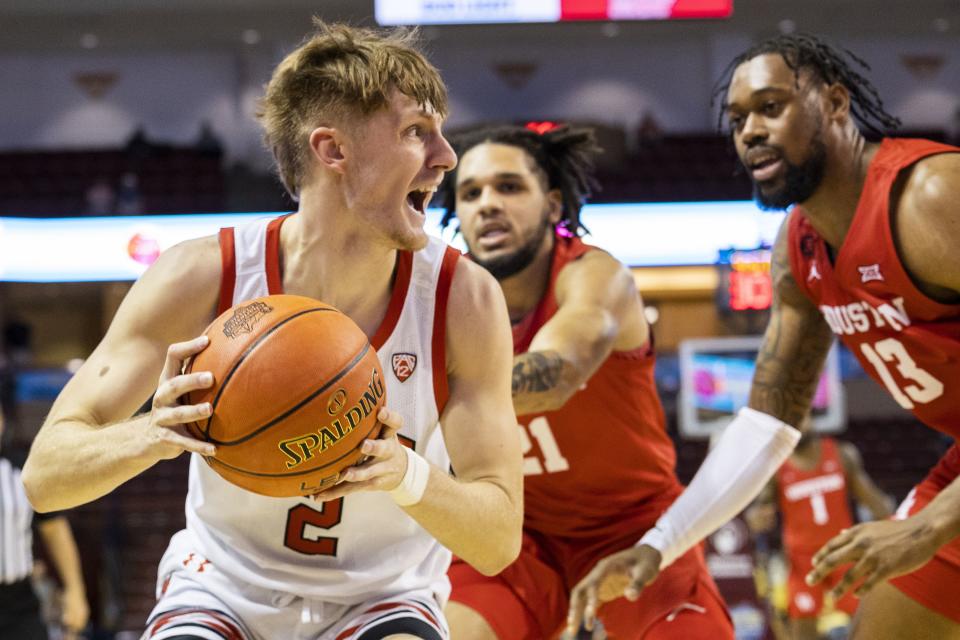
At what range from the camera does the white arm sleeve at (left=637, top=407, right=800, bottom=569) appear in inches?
133

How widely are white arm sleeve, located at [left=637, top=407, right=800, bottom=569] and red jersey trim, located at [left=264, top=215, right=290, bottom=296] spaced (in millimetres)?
1401

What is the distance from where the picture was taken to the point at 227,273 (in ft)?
8.26

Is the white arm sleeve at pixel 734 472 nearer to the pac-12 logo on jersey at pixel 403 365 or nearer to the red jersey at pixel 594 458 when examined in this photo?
the red jersey at pixel 594 458

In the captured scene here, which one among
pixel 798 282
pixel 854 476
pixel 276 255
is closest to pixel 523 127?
pixel 798 282

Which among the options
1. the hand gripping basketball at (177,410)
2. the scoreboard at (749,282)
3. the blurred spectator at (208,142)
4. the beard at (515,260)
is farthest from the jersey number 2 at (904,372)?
the blurred spectator at (208,142)

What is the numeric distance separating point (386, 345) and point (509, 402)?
298 millimetres

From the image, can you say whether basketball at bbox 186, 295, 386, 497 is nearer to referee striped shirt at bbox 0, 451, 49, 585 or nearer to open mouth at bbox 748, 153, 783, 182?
open mouth at bbox 748, 153, 783, 182

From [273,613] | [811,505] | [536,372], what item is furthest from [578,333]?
[811,505]

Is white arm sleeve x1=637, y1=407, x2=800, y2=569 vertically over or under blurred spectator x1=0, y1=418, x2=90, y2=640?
over

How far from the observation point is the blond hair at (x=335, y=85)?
2.50m

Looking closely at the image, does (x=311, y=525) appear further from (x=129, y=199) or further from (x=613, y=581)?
(x=129, y=199)

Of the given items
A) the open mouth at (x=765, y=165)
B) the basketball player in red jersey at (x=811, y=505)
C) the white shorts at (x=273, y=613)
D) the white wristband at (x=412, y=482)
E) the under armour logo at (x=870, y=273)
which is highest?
the open mouth at (x=765, y=165)

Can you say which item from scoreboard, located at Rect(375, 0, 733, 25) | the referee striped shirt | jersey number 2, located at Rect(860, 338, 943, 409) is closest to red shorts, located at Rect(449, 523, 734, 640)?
jersey number 2, located at Rect(860, 338, 943, 409)

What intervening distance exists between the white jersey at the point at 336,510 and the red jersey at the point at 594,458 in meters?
1.02
